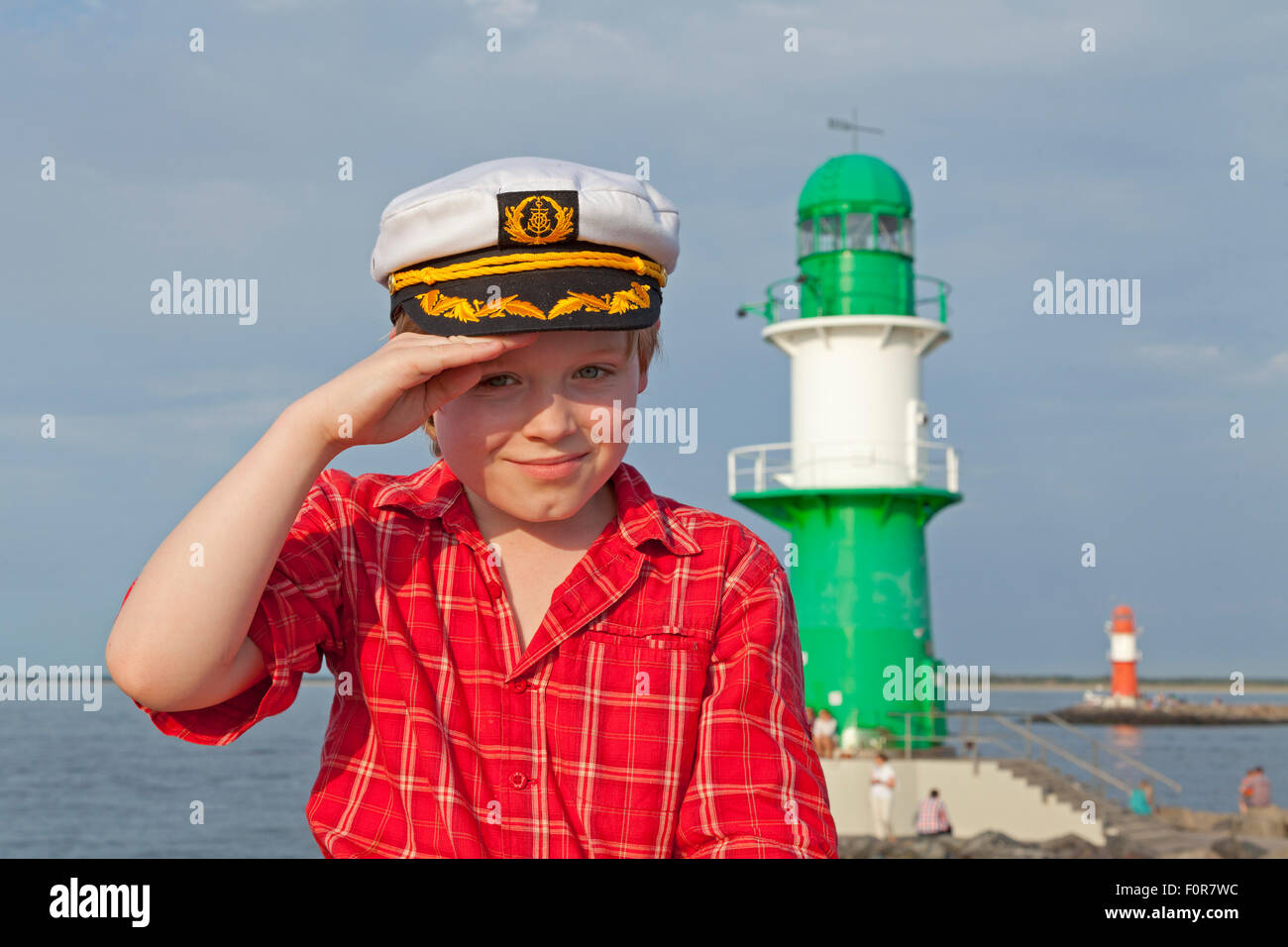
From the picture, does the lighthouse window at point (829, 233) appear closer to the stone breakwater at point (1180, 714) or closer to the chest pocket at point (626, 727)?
the chest pocket at point (626, 727)

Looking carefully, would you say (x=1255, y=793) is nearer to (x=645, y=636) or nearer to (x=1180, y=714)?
(x=645, y=636)

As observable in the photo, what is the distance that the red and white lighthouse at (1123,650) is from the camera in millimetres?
41875

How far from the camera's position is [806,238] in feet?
57.9

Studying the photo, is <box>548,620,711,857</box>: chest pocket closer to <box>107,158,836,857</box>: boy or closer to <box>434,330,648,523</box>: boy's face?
<box>107,158,836,857</box>: boy

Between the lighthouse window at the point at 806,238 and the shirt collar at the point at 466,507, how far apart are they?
1585cm

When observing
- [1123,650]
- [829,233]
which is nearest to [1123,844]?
[829,233]

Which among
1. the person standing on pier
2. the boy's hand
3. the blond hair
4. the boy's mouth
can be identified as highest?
the blond hair

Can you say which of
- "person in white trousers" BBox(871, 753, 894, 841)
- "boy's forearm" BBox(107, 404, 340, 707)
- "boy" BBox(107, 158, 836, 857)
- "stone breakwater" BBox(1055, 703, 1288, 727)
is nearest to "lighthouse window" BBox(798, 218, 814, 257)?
"person in white trousers" BBox(871, 753, 894, 841)

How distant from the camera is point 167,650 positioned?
1.55 metres

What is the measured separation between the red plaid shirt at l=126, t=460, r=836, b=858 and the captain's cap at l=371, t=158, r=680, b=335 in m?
0.32

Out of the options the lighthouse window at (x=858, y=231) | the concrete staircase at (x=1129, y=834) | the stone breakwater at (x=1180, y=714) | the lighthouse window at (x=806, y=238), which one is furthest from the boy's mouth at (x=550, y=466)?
the stone breakwater at (x=1180, y=714)

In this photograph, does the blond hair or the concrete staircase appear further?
the concrete staircase

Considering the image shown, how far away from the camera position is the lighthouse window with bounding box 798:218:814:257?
17.5 m
